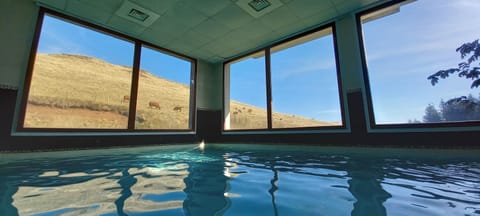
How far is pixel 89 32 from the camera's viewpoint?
3.69 metres

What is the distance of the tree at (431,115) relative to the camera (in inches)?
102

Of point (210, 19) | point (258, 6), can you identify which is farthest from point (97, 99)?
point (258, 6)

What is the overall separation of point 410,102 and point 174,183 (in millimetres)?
3396

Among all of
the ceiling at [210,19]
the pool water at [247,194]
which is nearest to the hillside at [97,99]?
the ceiling at [210,19]

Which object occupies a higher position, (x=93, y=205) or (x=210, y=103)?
(x=210, y=103)

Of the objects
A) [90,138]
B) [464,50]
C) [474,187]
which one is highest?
[464,50]

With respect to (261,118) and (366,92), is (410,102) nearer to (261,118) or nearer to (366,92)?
(366,92)

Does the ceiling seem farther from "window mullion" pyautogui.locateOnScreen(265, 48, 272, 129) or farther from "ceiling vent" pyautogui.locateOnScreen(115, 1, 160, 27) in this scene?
"window mullion" pyautogui.locateOnScreen(265, 48, 272, 129)

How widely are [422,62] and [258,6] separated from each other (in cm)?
258

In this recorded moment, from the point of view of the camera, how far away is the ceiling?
3.09m

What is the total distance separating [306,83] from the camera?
167 inches

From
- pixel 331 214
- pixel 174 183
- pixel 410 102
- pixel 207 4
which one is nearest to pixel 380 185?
pixel 331 214

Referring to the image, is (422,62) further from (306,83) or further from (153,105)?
(153,105)

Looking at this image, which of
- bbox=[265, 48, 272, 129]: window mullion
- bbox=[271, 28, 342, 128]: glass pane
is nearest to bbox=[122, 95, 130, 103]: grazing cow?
bbox=[265, 48, 272, 129]: window mullion
